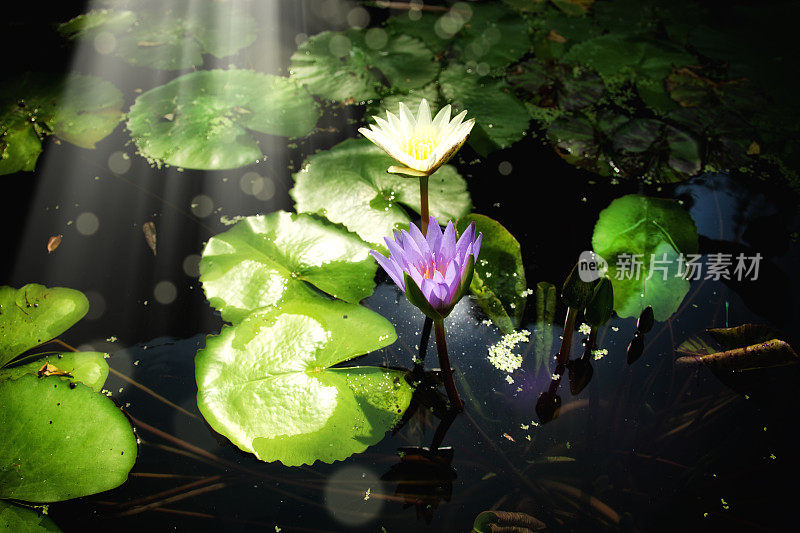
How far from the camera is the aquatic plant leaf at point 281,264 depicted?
169cm

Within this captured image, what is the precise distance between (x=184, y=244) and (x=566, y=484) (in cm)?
171

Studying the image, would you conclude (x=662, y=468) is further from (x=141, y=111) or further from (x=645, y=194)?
(x=141, y=111)

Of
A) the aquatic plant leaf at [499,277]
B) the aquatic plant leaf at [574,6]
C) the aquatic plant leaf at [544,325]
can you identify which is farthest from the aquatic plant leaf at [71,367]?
the aquatic plant leaf at [574,6]

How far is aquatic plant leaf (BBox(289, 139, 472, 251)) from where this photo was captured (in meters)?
1.94

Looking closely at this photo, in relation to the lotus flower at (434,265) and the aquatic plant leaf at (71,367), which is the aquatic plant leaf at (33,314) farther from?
the lotus flower at (434,265)

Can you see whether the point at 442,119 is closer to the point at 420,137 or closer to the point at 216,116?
the point at 420,137

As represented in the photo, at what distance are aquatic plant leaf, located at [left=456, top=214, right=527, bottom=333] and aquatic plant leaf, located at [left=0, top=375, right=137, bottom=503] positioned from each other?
1.23 m

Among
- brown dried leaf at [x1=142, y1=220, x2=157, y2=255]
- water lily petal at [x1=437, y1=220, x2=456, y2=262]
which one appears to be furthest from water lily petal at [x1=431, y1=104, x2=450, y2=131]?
brown dried leaf at [x1=142, y1=220, x2=157, y2=255]

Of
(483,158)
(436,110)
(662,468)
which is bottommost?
(662,468)

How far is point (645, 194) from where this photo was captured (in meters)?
2.16

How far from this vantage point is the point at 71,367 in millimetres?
1559

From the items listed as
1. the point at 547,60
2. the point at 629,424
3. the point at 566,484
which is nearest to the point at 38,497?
the point at 566,484

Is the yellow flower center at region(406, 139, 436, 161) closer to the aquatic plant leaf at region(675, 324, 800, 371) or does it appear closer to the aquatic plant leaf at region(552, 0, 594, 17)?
the aquatic plant leaf at region(675, 324, 800, 371)

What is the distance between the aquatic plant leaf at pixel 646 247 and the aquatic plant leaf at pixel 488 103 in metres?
0.70
